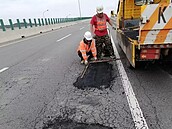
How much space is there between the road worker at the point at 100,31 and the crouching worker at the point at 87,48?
0.44 m

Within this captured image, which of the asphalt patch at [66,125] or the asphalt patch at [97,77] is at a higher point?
the asphalt patch at [66,125]

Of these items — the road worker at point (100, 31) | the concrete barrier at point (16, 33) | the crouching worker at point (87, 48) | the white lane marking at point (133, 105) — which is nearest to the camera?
the white lane marking at point (133, 105)

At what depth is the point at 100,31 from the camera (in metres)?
6.77

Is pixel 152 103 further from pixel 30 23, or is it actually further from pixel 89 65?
pixel 30 23

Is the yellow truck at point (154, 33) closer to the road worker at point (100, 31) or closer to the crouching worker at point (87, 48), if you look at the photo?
the crouching worker at point (87, 48)

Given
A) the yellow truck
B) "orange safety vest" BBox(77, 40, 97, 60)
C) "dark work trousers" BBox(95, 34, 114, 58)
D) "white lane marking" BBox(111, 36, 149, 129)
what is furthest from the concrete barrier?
the yellow truck

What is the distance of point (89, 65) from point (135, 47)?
1991mm

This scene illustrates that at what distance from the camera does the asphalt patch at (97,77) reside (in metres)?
4.50

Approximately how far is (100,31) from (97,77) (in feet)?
7.44

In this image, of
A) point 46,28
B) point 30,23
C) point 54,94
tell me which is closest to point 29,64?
point 54,94

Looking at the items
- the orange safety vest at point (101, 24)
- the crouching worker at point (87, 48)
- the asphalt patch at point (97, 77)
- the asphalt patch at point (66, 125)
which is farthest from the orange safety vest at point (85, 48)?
the asphalt patch at point (66, 125)

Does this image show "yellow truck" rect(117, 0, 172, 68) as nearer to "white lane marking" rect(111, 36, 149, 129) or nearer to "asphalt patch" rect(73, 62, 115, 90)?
"white lane marking" rect(111, 36, 149, 129)

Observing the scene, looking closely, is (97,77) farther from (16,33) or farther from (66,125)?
(16,33)

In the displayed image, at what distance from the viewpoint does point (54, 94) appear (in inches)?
163
